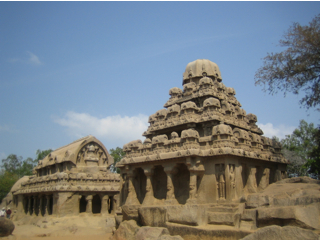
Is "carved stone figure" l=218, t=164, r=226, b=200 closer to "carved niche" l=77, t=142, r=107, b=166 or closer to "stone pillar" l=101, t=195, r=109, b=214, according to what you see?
"stone pillar" l=101, t=195, r=109, b=214

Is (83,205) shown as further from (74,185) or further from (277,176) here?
(277,176)

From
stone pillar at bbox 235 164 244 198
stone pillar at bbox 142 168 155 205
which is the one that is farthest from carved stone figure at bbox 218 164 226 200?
stone pillar at bbox 142 168 155 205

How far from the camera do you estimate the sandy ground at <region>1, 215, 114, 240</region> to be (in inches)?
940

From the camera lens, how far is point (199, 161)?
17.8 meters

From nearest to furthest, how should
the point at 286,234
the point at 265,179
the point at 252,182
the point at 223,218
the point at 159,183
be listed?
the point at 286,234, the point at 223,218, the point at 252,182, the point at 265,179, the point at 159,183

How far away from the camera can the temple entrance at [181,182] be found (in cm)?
1912

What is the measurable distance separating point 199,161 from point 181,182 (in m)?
2.65

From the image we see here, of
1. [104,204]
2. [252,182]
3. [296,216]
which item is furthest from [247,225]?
[104,204]

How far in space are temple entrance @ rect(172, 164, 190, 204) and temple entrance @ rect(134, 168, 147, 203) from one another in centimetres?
299

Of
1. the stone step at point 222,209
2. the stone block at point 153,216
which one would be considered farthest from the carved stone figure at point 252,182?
the stone block at point 153,216

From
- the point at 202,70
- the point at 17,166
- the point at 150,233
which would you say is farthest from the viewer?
the point at 17,166

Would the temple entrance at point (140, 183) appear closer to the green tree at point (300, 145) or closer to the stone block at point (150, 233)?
the stone block at point (150, 233)

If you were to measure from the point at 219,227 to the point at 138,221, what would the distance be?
5.62 meters

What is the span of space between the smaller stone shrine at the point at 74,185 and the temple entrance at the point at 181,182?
1232cm
